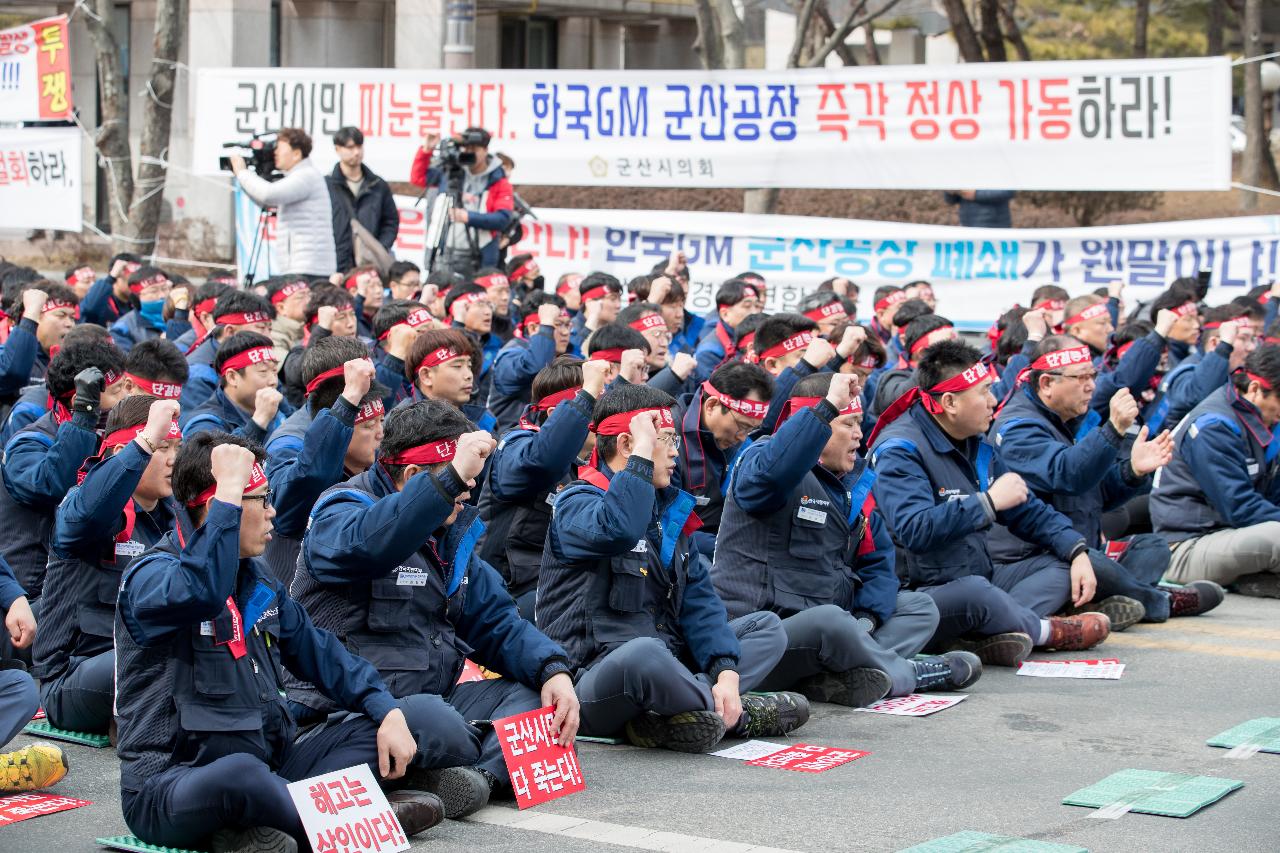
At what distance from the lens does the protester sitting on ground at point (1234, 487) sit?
33.2ft

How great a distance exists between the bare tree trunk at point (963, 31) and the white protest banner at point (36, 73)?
11405 millimetres

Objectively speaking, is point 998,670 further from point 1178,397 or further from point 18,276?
point 18,276

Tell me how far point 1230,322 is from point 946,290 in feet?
15.9

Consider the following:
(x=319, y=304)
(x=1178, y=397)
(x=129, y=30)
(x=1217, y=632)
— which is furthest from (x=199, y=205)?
(x=1217, y=632)

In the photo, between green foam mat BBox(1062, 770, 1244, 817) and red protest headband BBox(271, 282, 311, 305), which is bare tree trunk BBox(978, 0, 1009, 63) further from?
green foam mat BBox(1062, 770, 1244, 817)

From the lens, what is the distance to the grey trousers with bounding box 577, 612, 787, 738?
649 cm

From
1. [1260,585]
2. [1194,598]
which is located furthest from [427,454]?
[1260,585]

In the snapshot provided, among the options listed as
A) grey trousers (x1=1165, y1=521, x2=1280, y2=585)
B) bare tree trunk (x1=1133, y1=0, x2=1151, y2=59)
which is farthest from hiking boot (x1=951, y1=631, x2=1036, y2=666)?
bare tree trunk (x1=1133, y1=0, x2=1151, y2=59)

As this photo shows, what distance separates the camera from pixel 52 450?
275 inches

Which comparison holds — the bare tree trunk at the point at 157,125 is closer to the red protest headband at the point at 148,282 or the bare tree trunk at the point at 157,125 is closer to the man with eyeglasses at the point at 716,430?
the red protest headband at the point at 148,282

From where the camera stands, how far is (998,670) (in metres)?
8.38

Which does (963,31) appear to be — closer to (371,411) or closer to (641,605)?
(371,411)

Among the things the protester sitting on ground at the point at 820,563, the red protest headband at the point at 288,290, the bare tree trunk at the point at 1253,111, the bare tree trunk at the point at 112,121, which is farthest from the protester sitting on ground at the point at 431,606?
the bare tree trunk at the point at 1253,111

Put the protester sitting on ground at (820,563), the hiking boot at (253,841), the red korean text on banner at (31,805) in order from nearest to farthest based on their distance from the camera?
the hiking boot at (253,841) < the red korean text on banner at (31,805) < the protester sitting on ground at (820,563)
